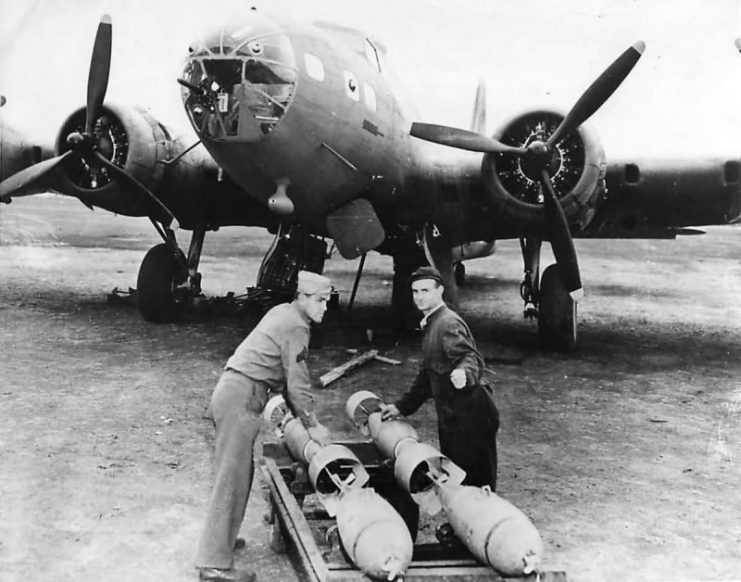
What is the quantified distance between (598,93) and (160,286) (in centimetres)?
696

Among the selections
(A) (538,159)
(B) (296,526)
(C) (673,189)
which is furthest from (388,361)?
(B) (296,526)

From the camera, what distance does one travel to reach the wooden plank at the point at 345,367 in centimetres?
841

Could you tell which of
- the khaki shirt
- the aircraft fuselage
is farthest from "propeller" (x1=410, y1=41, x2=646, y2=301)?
the khaki shirt

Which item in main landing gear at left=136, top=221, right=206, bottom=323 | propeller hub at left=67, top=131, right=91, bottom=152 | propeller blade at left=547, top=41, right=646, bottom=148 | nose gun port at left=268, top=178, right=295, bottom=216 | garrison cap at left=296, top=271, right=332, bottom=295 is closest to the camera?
garrison cap at left=296, top=271, right=332, bottom=295

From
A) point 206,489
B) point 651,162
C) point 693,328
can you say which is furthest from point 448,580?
point 693,328

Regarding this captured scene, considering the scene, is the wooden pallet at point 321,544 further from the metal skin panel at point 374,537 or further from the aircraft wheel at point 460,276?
the aircraft wheel at point 460,276

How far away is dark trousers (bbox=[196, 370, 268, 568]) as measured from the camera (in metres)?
4.05

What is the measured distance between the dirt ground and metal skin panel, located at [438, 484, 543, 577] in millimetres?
822

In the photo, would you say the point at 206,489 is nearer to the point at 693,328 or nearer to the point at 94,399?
the point at 94,399

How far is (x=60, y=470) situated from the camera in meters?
5.62

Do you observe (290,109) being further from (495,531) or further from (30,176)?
(495,531)

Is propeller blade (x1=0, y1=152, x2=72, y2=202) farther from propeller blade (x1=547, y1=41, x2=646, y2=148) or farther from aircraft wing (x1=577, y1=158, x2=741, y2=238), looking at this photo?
aircraft wing (x1=577, y1=158, x2=741, y2=238)

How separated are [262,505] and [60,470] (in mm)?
1667

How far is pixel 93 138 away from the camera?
980 cm
